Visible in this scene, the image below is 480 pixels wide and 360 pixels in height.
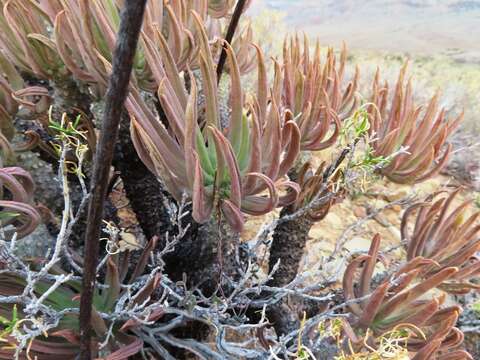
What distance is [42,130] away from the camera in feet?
3.33

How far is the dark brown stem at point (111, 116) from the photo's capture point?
31cm

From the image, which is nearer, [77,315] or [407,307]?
[77,315]

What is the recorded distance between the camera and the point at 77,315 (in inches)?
31.9

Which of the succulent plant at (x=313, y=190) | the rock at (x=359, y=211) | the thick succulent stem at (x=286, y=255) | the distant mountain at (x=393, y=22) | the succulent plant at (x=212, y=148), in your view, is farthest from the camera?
the distant mountain at (x=393, y=22)

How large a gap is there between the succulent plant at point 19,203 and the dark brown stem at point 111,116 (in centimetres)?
23

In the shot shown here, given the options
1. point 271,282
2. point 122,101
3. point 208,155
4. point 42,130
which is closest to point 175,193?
point 208,155

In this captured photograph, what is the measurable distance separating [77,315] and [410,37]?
12.6 meters

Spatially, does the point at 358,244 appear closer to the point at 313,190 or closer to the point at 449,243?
the point at 449,243

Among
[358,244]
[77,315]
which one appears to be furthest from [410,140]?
[358,244]

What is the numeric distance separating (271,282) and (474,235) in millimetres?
555

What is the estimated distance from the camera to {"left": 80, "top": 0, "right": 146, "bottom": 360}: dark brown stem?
31cm

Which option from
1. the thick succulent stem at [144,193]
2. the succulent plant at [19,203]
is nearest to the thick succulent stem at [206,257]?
the thick succulent stem at [144,193]

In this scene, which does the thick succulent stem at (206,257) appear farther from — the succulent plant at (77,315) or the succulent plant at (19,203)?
the succulent plant at (19,203)

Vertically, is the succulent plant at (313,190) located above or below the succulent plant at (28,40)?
below
